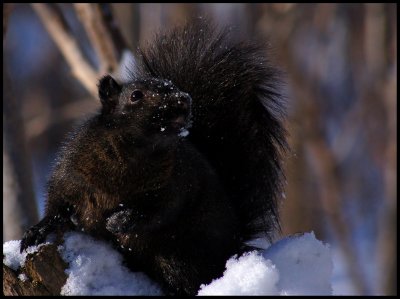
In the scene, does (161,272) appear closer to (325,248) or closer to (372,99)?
(325,248)

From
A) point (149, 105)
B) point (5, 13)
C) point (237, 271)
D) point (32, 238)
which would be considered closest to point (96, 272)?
point (32, 238)

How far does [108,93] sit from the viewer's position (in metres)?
2.30

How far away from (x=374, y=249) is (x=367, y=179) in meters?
1.00

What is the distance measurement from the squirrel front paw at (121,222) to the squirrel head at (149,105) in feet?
0.87

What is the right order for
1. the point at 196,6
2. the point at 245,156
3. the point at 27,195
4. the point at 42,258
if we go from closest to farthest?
the point at 42,258 < the point at 245,156 < the point at 27,195 < the point at 196,6

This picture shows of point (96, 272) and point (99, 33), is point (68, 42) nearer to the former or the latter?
point (99, 33)

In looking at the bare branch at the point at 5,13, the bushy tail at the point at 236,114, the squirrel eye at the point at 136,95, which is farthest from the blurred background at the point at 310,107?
the squirrel eye at the point at 136,95

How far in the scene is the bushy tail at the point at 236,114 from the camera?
7.71ft

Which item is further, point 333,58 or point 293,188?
point 333,58

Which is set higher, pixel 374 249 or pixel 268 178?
pixel 268 178

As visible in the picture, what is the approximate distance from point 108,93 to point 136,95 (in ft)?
0.59

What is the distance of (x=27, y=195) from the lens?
3035 mm

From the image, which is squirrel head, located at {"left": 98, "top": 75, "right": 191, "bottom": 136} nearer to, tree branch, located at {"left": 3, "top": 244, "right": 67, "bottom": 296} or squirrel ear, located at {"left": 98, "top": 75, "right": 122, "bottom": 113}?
squirrel ear, located at {"left": 98, "top": 75, "right": 122, "bottom": 113}

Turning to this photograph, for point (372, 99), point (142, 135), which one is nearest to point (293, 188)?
point (372, 99)
